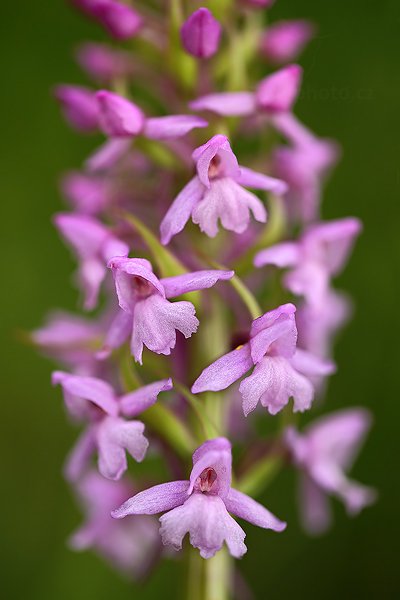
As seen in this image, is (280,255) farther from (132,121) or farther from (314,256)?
(132,121)

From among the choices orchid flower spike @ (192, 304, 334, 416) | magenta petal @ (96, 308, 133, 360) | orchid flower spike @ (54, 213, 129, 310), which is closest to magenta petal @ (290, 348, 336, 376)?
orchid flower spike @ (192, 304, 334, 416)

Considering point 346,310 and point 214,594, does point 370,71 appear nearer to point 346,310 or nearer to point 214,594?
point 346,310

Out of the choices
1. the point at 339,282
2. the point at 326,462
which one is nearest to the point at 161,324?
the point at 326,462

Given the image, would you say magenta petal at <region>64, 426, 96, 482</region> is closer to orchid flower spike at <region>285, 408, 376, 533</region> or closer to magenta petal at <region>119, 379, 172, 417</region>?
magenta petal at <region>119, 379, 172, 417</region>

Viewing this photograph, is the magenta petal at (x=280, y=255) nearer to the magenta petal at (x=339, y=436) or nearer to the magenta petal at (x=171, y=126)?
the magenta petal at (x=171, y=126)

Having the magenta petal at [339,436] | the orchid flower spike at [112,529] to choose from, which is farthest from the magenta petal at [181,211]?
the orchid flower spike at [112,529]

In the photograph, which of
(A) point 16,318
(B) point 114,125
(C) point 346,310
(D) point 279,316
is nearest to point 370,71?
(C) point 346,310
